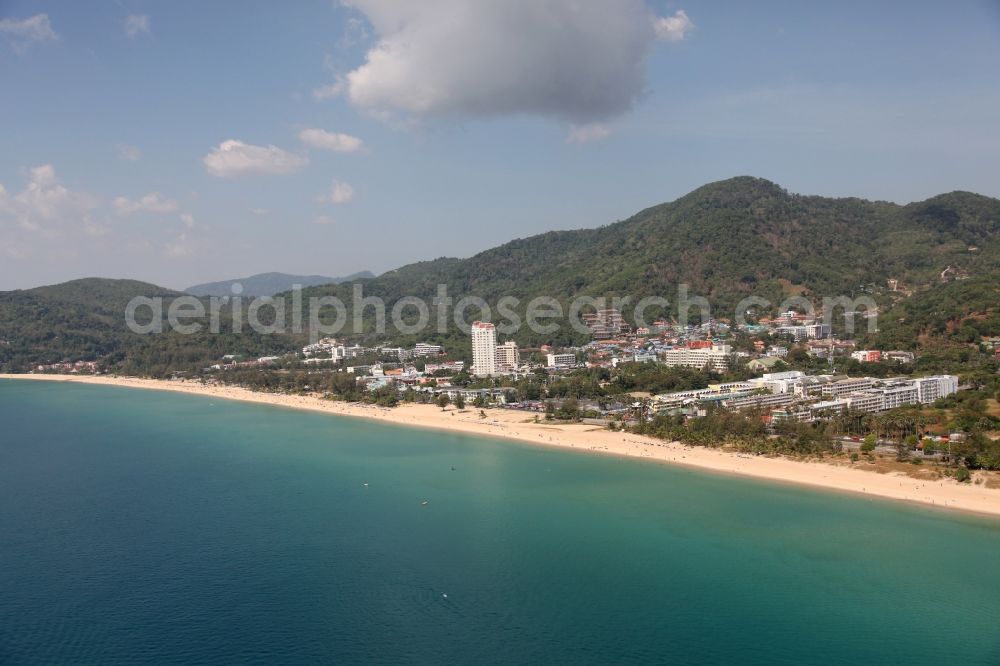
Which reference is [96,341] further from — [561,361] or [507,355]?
[561,361]

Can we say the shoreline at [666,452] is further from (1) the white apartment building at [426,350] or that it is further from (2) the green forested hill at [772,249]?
(2) the green forested hill at [772,249]

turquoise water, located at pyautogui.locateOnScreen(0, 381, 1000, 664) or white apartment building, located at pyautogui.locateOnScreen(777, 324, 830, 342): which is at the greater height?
white apartment building, located at pyautogui.locateOnScreen(777, 324, 830, 342)

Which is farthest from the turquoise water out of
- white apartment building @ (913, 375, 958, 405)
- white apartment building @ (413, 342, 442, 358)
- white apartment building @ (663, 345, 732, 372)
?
white apartment building @ (413, 342, 442, 358)

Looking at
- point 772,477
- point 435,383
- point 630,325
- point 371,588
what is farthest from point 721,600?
point 630,325

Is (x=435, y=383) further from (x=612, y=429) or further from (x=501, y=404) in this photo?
(x=612, y=429)

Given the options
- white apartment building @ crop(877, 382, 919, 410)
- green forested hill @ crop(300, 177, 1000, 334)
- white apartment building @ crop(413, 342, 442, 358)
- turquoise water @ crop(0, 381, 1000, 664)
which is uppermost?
green forested hill @ crop(300, 177, 1000, 334)

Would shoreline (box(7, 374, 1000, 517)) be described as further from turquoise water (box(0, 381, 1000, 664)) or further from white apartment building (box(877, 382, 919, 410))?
white apartment building (box(877, 382, 919, 410))

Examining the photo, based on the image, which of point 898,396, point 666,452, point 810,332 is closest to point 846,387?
point 898,396
